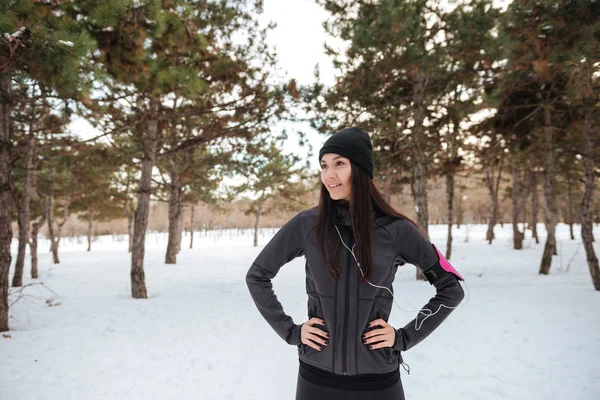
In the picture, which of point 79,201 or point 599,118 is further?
point 79,201

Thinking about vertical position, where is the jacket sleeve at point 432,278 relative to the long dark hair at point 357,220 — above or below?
below

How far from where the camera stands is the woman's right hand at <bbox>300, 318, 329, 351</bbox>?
4.70ft

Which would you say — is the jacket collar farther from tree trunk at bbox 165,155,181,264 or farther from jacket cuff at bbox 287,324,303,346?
tree trunk at bbox 165,155,181,264

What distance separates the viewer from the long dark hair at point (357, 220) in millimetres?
1438

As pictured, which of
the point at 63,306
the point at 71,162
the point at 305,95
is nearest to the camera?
the point at 63,306

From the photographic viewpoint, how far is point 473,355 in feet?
13.5

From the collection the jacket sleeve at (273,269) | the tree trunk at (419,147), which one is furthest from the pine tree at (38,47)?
the tree trunk at (419,147)

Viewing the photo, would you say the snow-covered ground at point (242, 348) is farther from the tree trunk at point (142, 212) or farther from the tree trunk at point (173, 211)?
the tree trunk at point (173, 211)

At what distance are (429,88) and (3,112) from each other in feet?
28.9

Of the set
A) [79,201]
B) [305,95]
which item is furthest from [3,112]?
[79,201]

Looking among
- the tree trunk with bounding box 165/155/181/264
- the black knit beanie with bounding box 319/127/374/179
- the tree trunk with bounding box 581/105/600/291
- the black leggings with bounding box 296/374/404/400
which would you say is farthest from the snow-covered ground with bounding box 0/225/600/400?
the tree trunk with bounding box 165/155/181/264

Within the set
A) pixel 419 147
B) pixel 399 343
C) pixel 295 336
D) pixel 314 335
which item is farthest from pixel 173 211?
pixel 399 343

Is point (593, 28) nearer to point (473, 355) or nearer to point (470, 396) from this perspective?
point (473, 355)

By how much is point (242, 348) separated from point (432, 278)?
12.3ft
